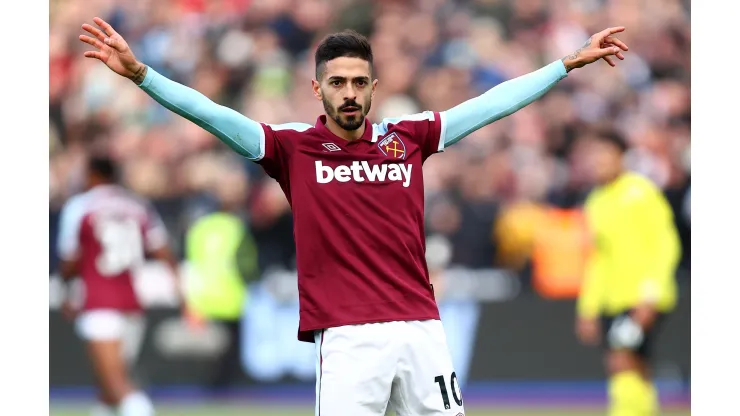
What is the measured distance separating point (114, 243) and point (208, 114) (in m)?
6.46

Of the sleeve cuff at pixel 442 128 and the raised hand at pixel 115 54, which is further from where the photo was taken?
the sleeve cuff at pixel 442 128

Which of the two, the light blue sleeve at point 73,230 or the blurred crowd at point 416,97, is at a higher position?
the blurred crowd at point 416,97

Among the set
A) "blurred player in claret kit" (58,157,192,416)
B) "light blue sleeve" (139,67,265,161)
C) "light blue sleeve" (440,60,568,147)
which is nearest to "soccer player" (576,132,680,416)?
"blurred player in claret kit" (58,157,192,416)

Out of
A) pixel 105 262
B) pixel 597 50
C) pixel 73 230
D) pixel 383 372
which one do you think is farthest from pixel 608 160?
pixel 383 372

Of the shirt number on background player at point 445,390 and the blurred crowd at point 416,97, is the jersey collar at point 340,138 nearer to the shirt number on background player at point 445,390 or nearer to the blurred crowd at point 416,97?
the shirt number on background player at point 445,390

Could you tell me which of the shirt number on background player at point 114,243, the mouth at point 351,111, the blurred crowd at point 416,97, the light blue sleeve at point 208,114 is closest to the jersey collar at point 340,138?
the mouth at point 351,111

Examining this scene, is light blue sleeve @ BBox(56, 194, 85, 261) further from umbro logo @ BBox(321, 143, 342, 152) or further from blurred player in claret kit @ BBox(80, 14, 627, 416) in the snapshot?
umbro logo @ BBox(321, 143, 342, 152)

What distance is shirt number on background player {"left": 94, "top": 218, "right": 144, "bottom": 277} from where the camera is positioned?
37.9 feet

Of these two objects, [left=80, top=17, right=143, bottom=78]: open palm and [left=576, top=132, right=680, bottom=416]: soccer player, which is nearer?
[left=80, top=17, right=143, bottom=78]: open palm

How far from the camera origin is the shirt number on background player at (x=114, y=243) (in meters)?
11.5

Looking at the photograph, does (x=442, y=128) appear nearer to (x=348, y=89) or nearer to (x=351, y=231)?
(x=348, y=89)

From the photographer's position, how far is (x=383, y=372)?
5.30m

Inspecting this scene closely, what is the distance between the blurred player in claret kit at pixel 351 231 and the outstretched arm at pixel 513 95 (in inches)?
11.5

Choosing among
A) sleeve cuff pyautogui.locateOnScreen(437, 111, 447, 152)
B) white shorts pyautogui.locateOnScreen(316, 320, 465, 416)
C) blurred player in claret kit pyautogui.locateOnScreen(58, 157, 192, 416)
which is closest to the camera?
white shorts pyautogui.locateOnScreen(316, 320, 465, 416)
